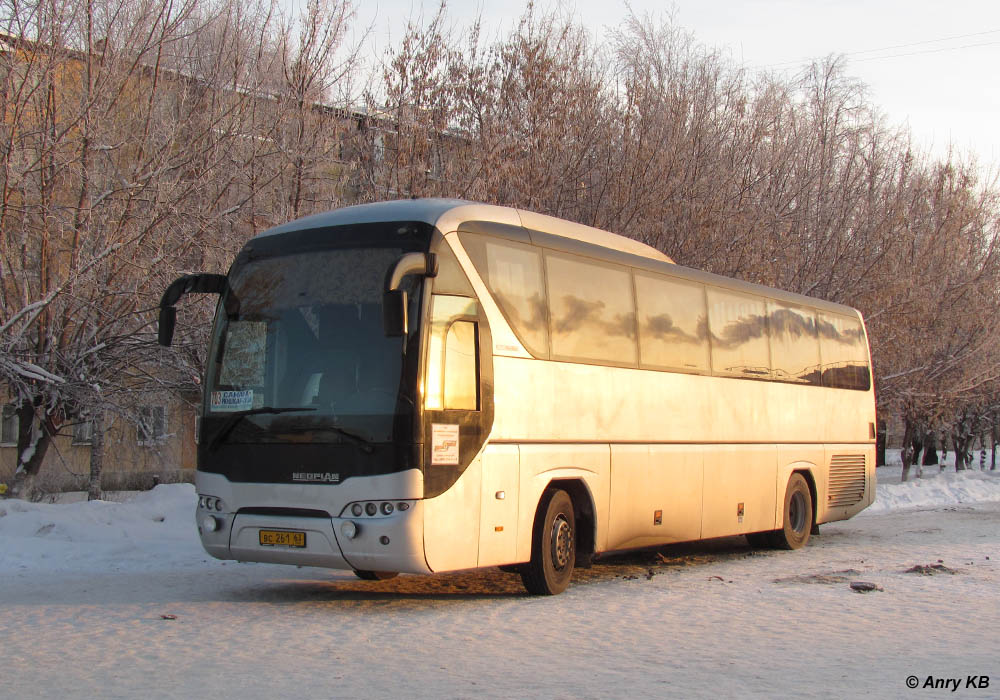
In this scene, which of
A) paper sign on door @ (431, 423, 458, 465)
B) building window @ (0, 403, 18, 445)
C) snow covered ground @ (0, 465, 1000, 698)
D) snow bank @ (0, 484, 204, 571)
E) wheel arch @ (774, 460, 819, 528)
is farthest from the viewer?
building window @ (0, 403, 18, 445)

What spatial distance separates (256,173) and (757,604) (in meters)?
9.98

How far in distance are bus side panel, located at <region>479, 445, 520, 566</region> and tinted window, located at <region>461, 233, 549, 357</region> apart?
1.16 meters

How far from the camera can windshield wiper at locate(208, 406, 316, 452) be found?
1018cm

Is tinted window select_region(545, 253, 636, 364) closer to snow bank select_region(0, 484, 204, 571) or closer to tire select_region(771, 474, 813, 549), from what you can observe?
tire select_region(771, 474, 813, 549)

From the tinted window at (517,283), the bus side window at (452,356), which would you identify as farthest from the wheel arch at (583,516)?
the bus side window at (452,356)

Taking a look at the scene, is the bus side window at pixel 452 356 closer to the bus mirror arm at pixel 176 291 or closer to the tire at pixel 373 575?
the bus mirror arm at pixel 176 291

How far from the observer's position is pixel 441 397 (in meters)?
10.0

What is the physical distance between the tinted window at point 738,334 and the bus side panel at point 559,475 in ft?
10.3

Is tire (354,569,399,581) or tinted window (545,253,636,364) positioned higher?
tinted window (545,253,636,364)

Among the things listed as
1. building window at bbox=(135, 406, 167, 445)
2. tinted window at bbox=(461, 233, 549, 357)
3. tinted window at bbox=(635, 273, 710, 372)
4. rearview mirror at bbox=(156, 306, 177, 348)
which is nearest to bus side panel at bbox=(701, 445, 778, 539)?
tinted window at bbox=(635, 273, 710, 372)

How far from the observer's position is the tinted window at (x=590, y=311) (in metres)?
11.6

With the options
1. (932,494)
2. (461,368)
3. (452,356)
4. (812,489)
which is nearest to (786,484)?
(812,489)

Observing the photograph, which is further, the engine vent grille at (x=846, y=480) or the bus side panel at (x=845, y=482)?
the engine vent grille at (x=846, y=480)

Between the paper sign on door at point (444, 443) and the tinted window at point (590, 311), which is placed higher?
the tinted window at point (590, 311)
